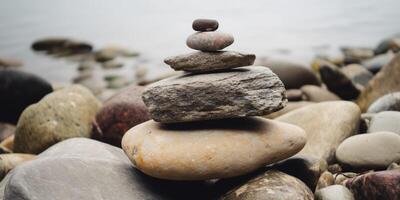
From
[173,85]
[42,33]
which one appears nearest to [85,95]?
[173,85]

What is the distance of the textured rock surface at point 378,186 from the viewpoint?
8.63ft

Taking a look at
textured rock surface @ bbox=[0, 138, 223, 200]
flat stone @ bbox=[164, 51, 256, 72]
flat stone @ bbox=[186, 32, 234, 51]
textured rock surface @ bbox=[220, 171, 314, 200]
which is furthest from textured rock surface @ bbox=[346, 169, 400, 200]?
flat stone @ bbox=[186, 32, 234, 51]

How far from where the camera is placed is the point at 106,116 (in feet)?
15.5

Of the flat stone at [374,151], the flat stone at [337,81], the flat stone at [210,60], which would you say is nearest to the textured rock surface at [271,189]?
the flat stone at [374,151]

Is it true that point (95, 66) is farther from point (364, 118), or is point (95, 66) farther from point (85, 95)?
point (364, 118)

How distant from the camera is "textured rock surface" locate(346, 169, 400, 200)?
2.63m

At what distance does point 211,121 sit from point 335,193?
1.14m

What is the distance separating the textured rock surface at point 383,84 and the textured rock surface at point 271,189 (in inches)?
133

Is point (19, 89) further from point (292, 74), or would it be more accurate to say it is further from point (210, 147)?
point (210, 147)

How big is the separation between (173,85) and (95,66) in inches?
542

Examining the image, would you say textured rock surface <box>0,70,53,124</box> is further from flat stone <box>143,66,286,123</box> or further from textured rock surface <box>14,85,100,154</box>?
flat stone <box>143,66,286,123</box>

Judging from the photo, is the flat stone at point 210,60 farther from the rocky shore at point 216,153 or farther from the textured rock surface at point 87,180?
the textured rock surface at point 87,180

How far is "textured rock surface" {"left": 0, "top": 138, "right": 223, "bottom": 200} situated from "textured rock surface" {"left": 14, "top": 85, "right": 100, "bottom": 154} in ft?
4.70

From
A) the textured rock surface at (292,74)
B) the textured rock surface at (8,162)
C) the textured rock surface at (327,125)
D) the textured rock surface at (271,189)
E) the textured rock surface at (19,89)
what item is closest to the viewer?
the textured rock surface at (271,189)
